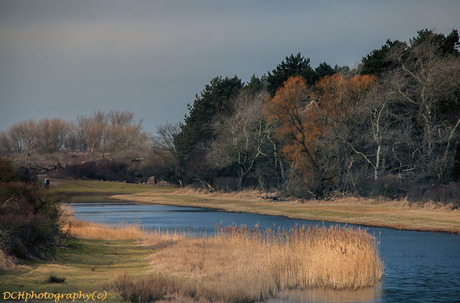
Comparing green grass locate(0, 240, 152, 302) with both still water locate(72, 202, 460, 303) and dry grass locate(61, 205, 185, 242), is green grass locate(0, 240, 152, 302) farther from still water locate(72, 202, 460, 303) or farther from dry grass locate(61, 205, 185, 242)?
still water locate(72, 202, 460, 303)

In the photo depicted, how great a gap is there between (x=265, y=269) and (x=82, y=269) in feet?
20.6

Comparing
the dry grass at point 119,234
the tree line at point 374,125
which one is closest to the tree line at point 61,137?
the tree line at point 374,125

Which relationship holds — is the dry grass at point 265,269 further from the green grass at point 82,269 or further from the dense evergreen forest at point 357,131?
the dense evergreen forest at point 357,131

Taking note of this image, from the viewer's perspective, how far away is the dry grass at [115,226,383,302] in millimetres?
15875

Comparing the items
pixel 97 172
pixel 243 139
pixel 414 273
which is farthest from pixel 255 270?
pixel 97 172

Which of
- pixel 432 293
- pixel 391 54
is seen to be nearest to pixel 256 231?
pixel 432 293

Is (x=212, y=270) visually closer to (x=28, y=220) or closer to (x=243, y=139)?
(x=28, y=220)

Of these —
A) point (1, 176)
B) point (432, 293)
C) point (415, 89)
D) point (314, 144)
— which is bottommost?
point (432, 293)

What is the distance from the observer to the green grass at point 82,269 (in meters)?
15.4

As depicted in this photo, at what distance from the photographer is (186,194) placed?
281 feet

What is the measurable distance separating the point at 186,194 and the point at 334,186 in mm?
32102

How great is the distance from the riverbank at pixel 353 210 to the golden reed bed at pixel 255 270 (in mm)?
16716

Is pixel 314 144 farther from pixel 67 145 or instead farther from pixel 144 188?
pixel 67 145

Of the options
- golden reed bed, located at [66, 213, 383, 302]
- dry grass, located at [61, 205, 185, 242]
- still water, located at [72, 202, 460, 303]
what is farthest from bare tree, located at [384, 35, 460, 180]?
golden reed bed, located at [66, 213, 383, 302]
